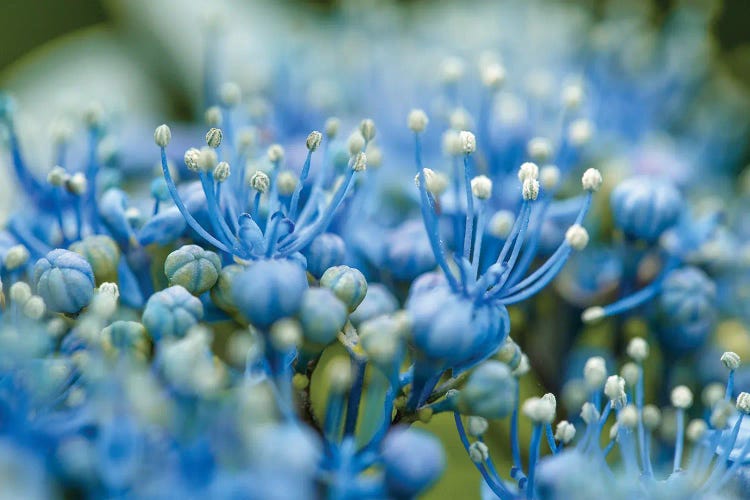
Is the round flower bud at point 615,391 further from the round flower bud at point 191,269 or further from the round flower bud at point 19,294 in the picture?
the round flower bud at point 19,294

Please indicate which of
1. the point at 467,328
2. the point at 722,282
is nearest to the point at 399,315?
the point at 467,328

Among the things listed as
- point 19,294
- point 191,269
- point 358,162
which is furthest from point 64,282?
point 358,162

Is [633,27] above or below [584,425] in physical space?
above

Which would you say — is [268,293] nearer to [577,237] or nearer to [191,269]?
[191,269]

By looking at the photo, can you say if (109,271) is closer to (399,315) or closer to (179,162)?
(399,315)

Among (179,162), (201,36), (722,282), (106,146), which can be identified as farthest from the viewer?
(201,36)
